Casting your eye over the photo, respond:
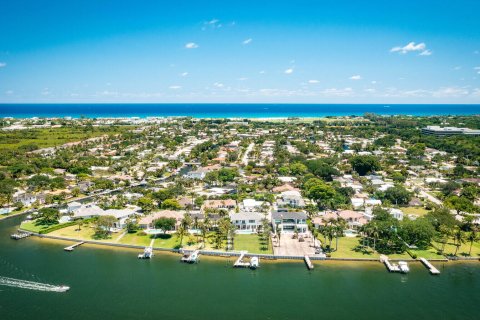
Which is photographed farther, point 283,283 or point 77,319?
point 283,283

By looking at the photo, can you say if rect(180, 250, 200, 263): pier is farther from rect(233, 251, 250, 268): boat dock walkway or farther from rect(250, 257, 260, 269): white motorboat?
rect(250, 257, 260, 269): white motorboat

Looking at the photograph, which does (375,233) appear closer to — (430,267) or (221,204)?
(430,267)

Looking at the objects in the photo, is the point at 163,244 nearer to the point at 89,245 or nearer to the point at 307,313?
the point at 89,245

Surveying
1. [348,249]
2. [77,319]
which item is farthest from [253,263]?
[77,319]

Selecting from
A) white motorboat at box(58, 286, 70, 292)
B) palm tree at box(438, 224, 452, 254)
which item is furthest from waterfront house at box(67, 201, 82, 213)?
palm tree at box(438, 224, 452, 254)

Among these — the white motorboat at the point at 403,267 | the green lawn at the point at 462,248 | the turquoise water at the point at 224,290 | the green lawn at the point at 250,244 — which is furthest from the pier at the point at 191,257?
the green lawn at the point at 462,248

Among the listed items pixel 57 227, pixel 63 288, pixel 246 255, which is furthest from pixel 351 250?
pixel 57 227

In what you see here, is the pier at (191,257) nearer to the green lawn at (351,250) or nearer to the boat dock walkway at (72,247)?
the boat dock walkway at (72,247)
